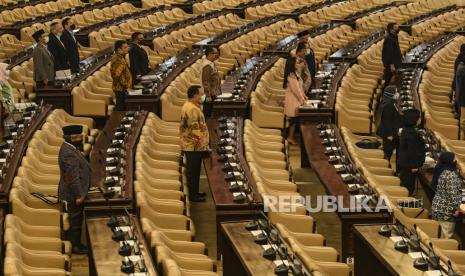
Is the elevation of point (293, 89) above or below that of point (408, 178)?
above

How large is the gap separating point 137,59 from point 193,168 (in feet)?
15.3

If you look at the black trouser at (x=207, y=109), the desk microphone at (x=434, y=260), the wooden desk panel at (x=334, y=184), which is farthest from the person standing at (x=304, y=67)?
the desk microphone at (x=434, y=260)

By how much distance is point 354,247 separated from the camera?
970 cm

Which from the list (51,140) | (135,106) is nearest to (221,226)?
(51,140)

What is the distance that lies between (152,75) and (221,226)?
6648 millimetres

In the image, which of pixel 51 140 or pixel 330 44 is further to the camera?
pixel 330 44

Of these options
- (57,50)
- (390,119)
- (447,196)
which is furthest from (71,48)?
(447,196)

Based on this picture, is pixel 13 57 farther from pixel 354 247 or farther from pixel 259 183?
pixel 354 247

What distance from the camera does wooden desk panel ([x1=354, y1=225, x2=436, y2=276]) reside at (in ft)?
28.2

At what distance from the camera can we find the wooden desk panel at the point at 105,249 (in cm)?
832

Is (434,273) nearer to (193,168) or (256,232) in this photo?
(256,232)

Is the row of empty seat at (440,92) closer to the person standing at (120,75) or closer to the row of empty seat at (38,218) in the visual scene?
the person standing at (120,75)

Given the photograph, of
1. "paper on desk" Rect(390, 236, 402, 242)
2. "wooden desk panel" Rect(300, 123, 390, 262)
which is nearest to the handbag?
"wooden desk panel" Rect(300, 123, 390, 262)

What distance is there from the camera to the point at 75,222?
10.3 m
